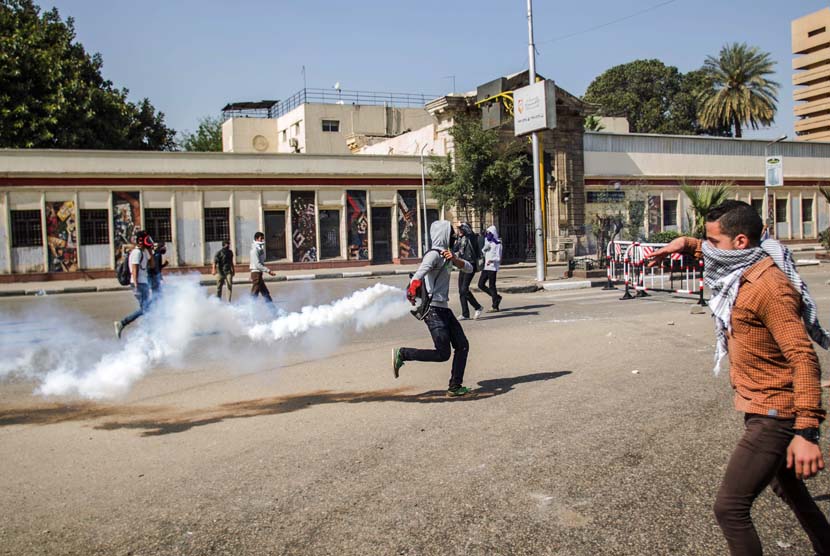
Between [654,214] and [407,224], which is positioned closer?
[407,224]

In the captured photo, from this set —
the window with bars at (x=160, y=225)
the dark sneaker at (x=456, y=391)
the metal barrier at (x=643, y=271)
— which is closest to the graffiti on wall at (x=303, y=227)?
the window with bars at (x=160, y=225)

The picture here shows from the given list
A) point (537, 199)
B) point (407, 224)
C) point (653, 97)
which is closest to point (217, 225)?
point (407, 224)

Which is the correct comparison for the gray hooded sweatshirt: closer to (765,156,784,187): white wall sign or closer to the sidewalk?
A: the sidewalk

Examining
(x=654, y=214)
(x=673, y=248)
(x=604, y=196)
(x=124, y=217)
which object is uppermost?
(x=604, y=196)

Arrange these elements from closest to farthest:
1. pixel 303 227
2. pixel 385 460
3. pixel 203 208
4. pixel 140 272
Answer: pixel 385 460, pixel 140 272, pixel 203 208, pixel 303 227

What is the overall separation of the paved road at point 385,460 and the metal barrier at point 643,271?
733cm

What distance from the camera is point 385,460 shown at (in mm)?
5484

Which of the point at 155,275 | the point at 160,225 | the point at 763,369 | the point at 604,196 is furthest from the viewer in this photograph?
the point at 604,196

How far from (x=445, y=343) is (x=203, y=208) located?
27.6 meters

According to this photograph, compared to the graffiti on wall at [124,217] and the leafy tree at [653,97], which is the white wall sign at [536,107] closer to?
the graffiti on wall at [124,217]

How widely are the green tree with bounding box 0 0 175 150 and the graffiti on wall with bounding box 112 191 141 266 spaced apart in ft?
→ 21.3

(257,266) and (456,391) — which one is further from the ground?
(257,266)

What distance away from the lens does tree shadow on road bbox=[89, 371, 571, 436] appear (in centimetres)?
691

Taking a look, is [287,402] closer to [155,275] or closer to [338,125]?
[155,275]
